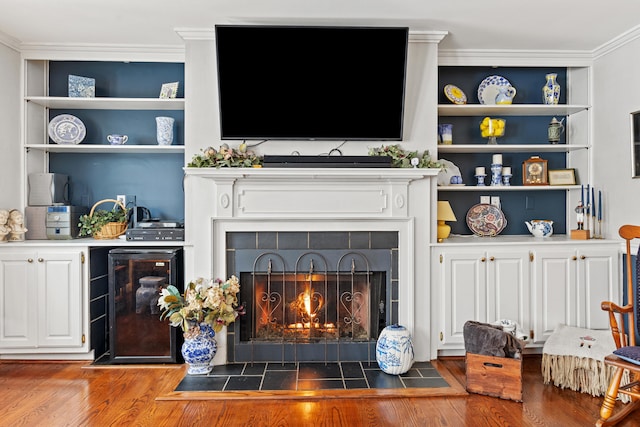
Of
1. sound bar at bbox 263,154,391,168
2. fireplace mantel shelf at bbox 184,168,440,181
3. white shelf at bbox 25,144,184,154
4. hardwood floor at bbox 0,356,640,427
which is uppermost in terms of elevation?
white shelf at bbox 25,144,184,154

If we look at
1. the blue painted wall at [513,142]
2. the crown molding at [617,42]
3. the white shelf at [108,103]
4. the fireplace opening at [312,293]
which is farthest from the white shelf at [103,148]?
the crown molding at [617,42]

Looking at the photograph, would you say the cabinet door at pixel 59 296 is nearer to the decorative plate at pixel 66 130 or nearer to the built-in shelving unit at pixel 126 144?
the built-in shelving unit at pixel 126 144

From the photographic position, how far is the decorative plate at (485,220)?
11.9 ft

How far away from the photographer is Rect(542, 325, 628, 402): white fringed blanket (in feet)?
8.63

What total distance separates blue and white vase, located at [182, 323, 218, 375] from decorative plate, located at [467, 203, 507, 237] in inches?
86.6

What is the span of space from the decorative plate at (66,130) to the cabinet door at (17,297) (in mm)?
895

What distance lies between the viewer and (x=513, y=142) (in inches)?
146

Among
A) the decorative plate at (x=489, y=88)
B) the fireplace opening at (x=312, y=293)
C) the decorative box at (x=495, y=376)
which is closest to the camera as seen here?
the decorative box at (x=495, y=376)

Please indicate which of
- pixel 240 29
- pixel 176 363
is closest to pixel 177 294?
pixel 176 363

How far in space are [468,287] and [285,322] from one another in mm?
1322

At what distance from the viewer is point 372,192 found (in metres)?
3.08

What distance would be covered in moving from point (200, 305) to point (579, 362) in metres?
2.38

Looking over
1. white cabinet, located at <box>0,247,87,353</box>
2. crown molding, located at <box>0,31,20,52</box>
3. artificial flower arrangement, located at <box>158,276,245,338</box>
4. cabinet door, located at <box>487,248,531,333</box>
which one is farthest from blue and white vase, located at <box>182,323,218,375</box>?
crown molding, located at <box>0,31,20,52</box>

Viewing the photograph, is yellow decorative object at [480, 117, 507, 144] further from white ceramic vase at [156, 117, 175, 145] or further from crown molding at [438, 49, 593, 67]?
white ceramic vase at [156, 117, 175, 145]
